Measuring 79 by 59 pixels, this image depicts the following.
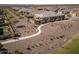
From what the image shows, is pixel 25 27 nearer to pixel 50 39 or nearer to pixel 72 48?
pixel 50 39

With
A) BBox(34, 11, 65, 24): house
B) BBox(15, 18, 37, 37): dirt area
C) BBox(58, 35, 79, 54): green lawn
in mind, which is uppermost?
BBox(34, 11, 65, 24): house

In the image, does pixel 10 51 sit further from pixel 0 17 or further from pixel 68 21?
pixel 68 21

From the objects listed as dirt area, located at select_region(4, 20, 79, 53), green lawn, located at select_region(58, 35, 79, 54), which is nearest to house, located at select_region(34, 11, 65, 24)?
dirt area, located at select_region(4, 20, 79, 53)

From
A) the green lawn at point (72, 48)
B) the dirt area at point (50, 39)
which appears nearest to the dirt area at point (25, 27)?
the dirt area at point (50, 39)

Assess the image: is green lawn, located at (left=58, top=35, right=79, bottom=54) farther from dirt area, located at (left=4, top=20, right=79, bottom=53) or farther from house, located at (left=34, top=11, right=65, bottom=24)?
house, located at (left=34, top=11, right=65, bottom=24)

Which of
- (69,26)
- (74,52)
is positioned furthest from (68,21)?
(74,52)

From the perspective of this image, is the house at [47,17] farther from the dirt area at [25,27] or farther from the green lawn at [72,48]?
the green lawn at [72,48]
